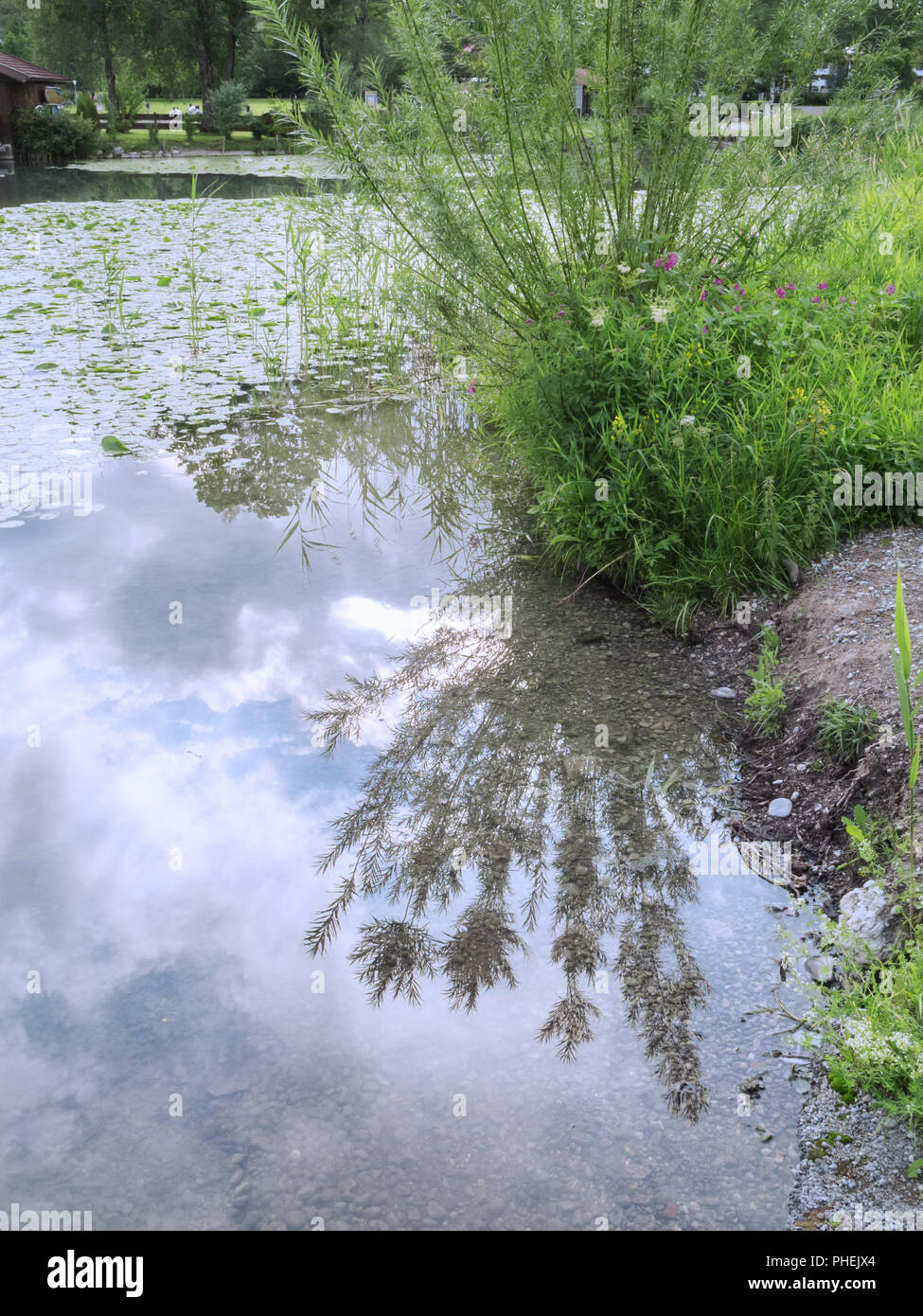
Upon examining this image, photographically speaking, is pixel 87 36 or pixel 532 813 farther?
pixel 87 36

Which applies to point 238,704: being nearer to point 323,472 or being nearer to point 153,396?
point 323,472

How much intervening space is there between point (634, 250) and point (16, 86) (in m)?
29.7

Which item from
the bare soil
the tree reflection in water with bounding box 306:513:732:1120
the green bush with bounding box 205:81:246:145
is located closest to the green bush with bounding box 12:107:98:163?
the green bush with bounding box 205:81:246:145

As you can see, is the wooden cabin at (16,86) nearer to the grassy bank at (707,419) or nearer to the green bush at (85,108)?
the green bush at (85,108)

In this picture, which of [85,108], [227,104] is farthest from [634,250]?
[227,104]

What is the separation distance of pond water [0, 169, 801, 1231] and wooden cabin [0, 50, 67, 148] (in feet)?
87.1

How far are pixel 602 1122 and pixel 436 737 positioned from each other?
169cm

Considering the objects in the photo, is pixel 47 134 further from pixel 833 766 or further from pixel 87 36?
pixel 833 766

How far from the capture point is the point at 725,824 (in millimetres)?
3139

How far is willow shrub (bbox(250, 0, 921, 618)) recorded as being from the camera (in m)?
4.16

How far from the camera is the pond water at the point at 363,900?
206 centimetres

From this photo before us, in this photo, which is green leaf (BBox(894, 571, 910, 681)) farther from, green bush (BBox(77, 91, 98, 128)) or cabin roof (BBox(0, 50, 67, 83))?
green bush (BBox(77, 91, 98, 128))

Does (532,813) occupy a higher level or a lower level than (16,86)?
lower

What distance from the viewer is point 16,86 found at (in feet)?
89.5
